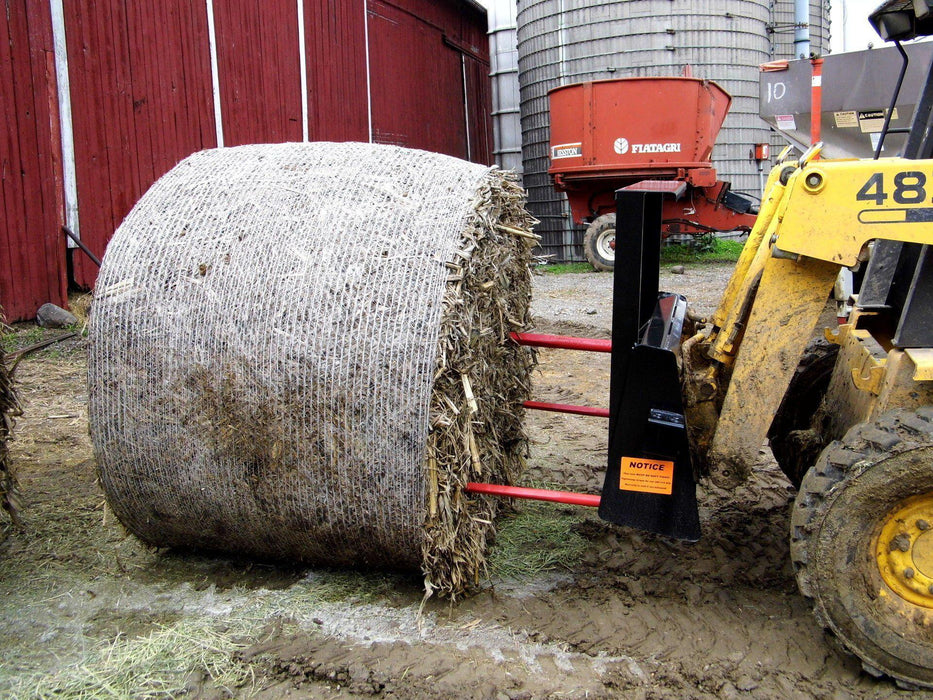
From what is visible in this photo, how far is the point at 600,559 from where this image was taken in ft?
11.8

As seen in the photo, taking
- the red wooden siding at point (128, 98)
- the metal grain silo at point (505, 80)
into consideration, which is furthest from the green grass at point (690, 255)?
the red wooden siding at point (128, 98)

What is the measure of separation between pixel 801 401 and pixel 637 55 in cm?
1036

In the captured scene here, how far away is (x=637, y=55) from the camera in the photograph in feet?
43.0

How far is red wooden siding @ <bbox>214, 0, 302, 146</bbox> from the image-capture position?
A: 940 centimetres

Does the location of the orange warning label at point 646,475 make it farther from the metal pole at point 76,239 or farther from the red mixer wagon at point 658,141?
the red mixer wagon at point 658,141

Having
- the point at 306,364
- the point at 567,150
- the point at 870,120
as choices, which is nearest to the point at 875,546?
the point at 306,364

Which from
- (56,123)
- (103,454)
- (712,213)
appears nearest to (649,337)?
(103,454)

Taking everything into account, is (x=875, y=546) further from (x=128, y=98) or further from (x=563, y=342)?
(x=128, y=98)

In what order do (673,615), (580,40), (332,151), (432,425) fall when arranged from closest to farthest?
1. (432,425)
2. (673,615)
3. (332,151)
4. (580,40)

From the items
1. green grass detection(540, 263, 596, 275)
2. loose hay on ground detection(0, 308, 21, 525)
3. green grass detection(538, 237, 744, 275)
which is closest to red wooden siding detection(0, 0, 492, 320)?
green grass detection(540, 263, 596, 275)

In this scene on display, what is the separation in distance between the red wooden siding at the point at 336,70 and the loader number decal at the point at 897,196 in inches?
356

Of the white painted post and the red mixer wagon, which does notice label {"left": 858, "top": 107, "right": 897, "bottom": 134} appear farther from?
the white painted post

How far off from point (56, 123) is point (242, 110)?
8.25ft

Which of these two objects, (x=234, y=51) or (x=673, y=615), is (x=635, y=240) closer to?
(x=673, y=615)
